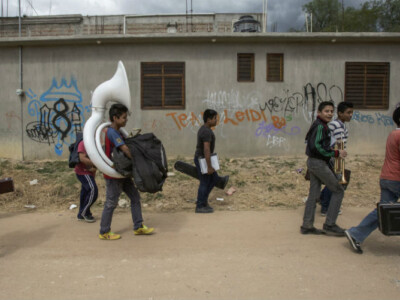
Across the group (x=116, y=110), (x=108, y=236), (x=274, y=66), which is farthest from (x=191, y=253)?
(x=274, y=66)

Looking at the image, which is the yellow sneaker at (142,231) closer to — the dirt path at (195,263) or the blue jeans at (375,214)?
the dirt path at (195,263)

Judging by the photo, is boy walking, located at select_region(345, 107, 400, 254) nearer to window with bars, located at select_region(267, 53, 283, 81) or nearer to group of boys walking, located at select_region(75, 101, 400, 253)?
group of boys walking, located at select_region(75, 101, 400, 253)

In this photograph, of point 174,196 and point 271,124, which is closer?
point 174,196

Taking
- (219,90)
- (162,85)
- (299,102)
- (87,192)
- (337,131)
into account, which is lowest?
(87,192)

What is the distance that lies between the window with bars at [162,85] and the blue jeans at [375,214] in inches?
259

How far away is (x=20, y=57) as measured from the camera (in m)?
9.56

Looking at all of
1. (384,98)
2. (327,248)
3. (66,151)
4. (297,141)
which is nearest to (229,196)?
(327,248)

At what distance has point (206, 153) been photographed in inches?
202

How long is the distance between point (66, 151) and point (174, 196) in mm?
4860

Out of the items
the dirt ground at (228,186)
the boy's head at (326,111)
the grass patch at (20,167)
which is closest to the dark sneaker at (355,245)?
the boy's head at (326,111)

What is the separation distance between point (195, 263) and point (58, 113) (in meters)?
7.61

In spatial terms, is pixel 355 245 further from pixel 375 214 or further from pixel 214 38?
pixel 214 38

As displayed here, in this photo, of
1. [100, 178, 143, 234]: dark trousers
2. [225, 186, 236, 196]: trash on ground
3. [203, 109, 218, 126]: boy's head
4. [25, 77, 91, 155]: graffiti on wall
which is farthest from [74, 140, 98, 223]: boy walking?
[25, 77, 91, 155]: graffiti on wall

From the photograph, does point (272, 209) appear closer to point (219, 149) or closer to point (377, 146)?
point (219, 149)
